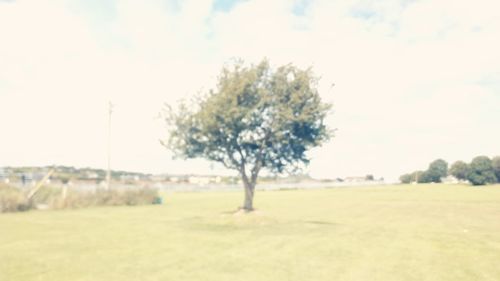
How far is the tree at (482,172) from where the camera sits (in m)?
97.1

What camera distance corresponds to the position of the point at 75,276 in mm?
10461

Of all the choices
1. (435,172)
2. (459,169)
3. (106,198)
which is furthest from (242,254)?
(435,172)

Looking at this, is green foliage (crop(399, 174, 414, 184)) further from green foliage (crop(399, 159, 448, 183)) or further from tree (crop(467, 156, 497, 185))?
tree (crop(467, 156, 497, 185))

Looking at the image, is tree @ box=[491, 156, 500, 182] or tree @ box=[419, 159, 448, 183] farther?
tree @ box=[419, 159, 448, 183]

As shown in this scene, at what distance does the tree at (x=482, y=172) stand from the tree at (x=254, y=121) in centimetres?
8502

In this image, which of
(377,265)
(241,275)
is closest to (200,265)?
(241,275)

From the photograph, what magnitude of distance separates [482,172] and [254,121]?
294 ft

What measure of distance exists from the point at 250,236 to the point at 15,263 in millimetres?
9592

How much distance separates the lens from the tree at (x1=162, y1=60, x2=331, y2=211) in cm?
2647

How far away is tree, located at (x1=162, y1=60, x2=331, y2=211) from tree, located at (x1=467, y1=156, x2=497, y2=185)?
85018 mm

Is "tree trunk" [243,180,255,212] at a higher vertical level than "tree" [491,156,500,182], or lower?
lower

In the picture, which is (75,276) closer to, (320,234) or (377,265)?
(377,265)

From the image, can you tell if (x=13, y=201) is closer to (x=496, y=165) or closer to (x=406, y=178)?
(x=496, y=165)

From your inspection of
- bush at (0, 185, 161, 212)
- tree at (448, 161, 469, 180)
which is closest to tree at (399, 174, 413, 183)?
tree at (448, 161, 469, 180)
